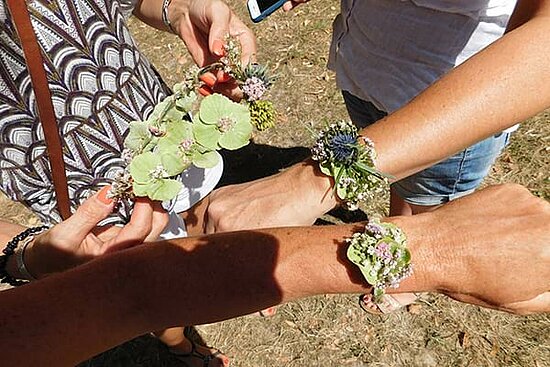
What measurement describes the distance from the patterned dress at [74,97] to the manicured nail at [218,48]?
323 millimetres

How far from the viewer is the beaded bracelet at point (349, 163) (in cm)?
132

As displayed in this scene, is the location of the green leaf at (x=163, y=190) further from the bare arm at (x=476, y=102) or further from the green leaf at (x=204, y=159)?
the bare arm at (x=476, y=102)

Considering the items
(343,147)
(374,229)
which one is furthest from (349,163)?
(374,229)

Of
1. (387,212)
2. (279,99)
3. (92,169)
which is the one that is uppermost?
(92,169)

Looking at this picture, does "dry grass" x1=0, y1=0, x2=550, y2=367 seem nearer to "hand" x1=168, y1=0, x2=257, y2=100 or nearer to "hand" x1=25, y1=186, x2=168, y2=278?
"hand" x1=25, y1=186, x2=168, y2=278

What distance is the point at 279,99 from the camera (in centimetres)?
366

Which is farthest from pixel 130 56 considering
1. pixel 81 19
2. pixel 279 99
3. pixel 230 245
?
pixel 279 99

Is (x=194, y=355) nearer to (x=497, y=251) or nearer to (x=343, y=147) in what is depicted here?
(x=343, y=147)

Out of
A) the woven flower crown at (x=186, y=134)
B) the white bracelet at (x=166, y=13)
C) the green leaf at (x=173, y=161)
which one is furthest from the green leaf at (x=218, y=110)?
the white bracelet at (x=166, y=13)

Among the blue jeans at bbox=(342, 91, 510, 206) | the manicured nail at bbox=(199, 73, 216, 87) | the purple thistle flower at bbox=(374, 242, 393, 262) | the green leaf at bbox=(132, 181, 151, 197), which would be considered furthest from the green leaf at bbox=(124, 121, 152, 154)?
the blue jeans at bbox=(342, 91, 510, 206)

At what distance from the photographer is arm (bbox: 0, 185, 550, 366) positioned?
1035 mm

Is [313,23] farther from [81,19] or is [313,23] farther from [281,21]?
[81,19]

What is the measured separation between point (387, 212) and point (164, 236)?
59.7 inches

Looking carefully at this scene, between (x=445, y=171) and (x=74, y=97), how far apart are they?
117 cm
